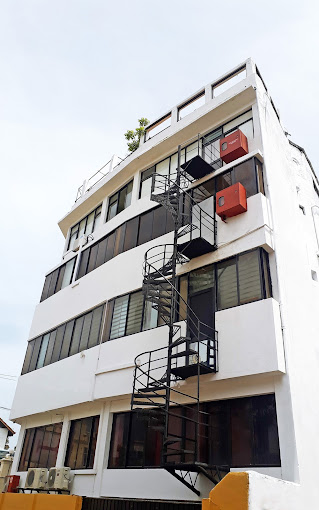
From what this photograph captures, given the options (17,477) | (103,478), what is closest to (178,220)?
(103,478)

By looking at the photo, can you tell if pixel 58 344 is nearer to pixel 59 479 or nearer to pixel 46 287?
pixel 46 287

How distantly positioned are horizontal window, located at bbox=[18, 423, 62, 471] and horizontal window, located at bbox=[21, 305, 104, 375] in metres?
2.82

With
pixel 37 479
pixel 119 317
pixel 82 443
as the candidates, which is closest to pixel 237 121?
pixel 119 317

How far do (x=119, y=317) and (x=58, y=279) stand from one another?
733cm

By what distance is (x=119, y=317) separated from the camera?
50.6 ft

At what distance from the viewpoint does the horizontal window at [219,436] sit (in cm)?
995

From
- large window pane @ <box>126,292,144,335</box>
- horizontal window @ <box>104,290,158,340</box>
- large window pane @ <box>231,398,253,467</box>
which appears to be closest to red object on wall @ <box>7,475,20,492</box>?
horizontal window @ <box>104,290,158,340</box>

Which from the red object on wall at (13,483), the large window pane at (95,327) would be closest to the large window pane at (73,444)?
the large window pane at (95,327)

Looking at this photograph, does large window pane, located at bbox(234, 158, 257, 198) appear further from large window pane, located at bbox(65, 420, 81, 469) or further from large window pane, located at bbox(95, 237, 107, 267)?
large window pane, located at bbox(65, 420, 81, 469)

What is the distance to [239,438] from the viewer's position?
410 inches

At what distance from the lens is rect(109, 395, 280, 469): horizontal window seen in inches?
392

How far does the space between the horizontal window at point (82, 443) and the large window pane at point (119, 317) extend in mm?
3074

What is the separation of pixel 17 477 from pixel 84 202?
13.1 m

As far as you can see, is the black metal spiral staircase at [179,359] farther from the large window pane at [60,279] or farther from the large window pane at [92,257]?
the large window pane at [60,279]
